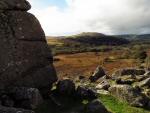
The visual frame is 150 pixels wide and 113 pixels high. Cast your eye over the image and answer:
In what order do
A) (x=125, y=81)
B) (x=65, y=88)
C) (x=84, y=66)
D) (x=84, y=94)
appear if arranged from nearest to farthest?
1. (x=65, y=88)
2. (x=84, y=94)
3. (x=125, y=81)
4. (x=84, y=66)

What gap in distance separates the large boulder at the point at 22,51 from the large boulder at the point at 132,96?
755 cm

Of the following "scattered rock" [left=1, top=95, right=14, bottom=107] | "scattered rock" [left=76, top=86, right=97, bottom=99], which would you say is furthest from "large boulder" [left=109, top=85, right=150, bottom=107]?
"scattered rock" [left=1, top=95, right=14, bottom=107]

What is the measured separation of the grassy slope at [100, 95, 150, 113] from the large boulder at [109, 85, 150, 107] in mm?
584

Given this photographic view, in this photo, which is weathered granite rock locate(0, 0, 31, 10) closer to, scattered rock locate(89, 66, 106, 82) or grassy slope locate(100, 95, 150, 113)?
grassy slope locate(100, 95, 150, 113)

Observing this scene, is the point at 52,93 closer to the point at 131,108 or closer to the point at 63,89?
the point at 63,89

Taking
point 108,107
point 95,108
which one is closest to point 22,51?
point 95,108

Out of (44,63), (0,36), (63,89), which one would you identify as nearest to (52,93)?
(63,89)

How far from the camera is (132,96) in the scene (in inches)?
1390

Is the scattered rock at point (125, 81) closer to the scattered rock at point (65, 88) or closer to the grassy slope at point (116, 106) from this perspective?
the grassy slope at point (116, 106)

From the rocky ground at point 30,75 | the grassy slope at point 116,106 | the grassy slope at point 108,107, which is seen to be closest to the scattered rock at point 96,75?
the grassy slope at point 116,106

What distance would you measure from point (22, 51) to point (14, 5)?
4411 millimetres

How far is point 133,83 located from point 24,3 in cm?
1972

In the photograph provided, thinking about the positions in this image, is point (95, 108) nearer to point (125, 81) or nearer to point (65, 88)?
point (65, 88)

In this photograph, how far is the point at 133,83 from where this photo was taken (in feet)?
151
